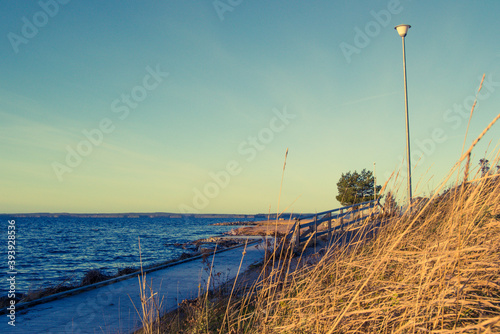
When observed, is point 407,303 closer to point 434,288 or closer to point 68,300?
point 434,288

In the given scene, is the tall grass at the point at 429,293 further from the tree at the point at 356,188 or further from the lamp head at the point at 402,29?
the lamp head at the point at 402,29

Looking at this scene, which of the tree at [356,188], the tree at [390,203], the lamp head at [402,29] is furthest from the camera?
the lamp head at [402,29]

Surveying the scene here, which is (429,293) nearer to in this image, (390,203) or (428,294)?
(428,294)

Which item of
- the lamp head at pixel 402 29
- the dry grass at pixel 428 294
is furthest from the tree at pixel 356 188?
the lamp head at pixel 402 29

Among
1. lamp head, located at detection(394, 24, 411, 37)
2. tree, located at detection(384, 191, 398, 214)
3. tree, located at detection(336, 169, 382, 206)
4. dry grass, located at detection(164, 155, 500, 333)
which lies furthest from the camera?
lamp head, located at detection(394, 24, 411, 37)

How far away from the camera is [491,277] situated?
2.52 m

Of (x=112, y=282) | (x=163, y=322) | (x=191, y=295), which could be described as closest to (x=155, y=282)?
(x=112, y=282)

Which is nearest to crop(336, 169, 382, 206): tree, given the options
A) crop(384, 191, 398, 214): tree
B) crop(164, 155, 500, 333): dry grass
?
crop(384, 191, 398, 214): tree

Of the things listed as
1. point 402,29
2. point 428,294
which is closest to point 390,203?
point 428,294

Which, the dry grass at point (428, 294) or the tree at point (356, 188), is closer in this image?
the dry grass at point (428, 294)

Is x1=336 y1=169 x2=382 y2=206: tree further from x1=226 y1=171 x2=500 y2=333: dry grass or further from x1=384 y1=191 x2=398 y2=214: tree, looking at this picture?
x1=226 y1=171 x2=500 y2=333: dry grass

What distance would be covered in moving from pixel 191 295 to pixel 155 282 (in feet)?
5.44

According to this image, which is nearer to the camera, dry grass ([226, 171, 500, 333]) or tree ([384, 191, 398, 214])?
dry grass ([226, 171, 500, 333])

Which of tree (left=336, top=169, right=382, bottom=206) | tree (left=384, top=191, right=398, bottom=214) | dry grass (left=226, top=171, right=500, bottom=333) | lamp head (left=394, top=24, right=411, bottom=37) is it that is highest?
lamp head (left=394, top=24, right=411, bottom=37)
